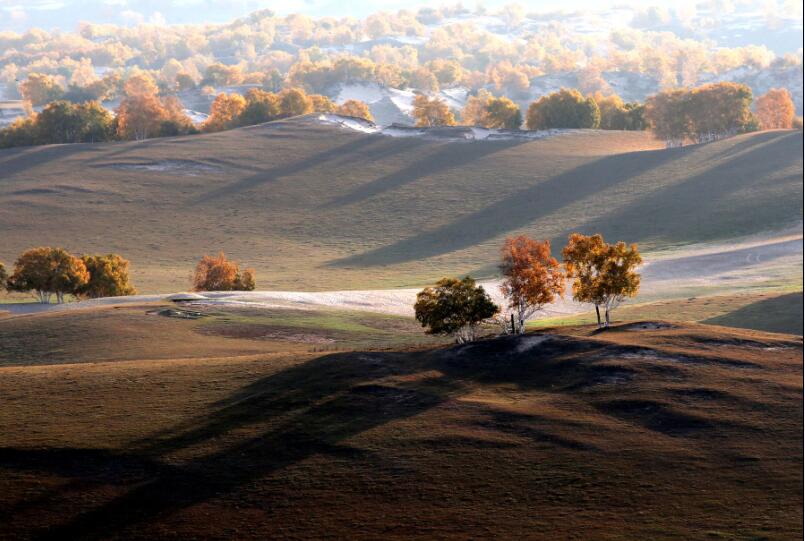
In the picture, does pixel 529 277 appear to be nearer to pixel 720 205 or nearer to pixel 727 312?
pixel 727 312

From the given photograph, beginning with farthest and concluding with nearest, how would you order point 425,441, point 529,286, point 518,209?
1. point 518,209
2. point 529,286
3. point 425,441

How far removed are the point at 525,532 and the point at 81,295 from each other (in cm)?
8195

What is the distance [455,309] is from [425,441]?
19726mm

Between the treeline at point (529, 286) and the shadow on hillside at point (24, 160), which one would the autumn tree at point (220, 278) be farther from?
the shadow on hillside at point (24, 160)

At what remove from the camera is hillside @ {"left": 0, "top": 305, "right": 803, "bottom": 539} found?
44625mm

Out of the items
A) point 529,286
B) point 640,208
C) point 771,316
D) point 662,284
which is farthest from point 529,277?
point 640,208

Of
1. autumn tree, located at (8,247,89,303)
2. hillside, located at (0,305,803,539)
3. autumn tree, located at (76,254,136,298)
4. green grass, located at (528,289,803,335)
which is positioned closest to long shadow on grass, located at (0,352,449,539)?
hillside, located at (0,305,803,539)

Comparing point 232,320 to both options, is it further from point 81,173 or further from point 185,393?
point 81,173

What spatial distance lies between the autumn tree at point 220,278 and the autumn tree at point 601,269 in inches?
2009

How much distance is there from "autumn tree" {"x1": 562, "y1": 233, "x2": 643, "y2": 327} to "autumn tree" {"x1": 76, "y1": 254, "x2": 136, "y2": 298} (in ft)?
192

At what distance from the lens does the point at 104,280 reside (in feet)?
372

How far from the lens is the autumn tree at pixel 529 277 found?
244 feet

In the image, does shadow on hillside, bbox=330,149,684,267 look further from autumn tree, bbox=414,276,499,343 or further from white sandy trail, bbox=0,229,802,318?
autumn tree, bbox=414,276,499,343

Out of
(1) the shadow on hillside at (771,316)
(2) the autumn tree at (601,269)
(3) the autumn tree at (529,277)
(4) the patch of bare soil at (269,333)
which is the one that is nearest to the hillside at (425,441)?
(2) the autumn tree at (601,269)
